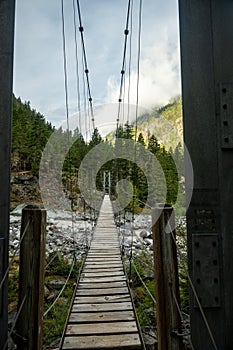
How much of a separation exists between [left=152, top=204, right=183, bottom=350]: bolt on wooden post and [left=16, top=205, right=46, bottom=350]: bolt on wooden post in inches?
12.3

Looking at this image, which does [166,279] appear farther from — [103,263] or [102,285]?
[103,263]

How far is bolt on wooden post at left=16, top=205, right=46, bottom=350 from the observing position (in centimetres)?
66

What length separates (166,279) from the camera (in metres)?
0.70

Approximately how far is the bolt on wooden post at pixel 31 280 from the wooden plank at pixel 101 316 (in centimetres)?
70

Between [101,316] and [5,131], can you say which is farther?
[101,316]

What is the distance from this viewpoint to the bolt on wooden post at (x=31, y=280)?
660mm

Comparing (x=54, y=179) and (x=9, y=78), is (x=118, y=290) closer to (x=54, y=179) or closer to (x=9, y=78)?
(x=9, y=78)

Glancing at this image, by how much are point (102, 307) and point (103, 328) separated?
24 cm

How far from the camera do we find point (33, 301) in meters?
0.68

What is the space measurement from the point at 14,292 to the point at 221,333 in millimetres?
2720

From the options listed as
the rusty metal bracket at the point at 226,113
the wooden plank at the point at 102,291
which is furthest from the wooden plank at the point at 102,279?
the rusty metal bracket at the point at 226,113

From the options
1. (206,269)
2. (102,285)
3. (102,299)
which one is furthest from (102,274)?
(206,269)

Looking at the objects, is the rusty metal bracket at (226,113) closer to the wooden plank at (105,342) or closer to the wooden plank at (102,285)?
the wooden plank at (105,342)

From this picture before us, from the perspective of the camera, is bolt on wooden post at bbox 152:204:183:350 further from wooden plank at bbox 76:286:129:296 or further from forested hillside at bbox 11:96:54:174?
forested hillside at bbox 11:96:54:174
